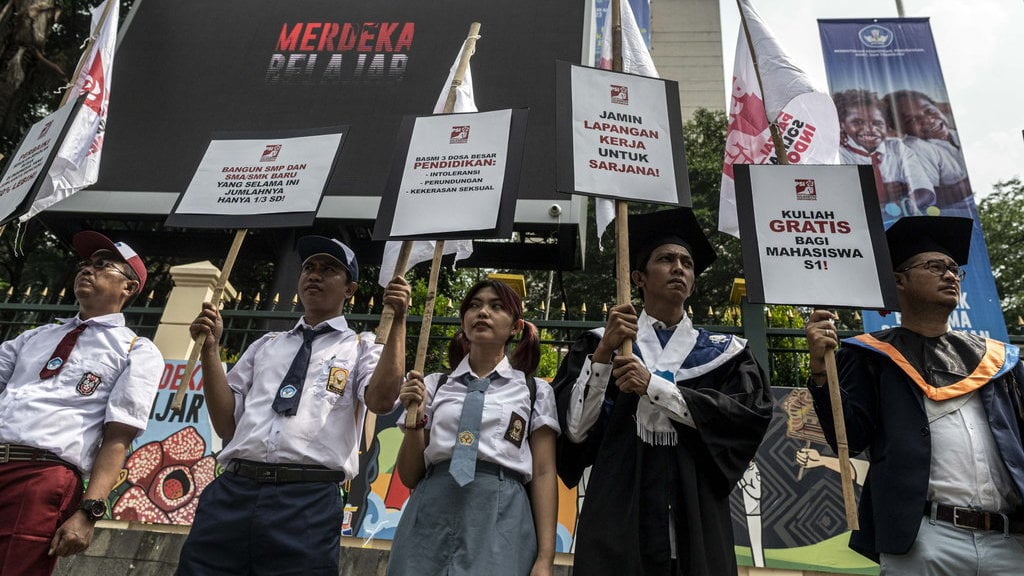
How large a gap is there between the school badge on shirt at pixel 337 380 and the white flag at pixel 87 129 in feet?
8.58

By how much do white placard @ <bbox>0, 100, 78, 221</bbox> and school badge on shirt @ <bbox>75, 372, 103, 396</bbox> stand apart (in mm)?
1301

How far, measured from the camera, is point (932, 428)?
7.93 ft

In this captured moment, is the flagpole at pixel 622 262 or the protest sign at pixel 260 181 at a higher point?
the protest sign at pixel 260 181

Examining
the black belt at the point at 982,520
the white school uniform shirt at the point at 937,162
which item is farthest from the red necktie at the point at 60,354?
the white school uniform shirt at the point at 937,162

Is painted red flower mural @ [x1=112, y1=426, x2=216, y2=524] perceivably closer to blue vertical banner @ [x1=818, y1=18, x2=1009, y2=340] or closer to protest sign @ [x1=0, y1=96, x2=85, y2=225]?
protest sign @ [x1=0, y1=96, x2=85, y2=225]

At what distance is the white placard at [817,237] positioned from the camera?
261 cm

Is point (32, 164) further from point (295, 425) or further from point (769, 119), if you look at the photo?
point (769, 119)

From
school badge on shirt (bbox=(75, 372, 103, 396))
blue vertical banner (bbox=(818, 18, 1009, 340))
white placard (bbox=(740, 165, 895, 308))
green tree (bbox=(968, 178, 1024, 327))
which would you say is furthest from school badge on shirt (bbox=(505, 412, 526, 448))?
green tree (bbox=(968, 178, 1024, 327))

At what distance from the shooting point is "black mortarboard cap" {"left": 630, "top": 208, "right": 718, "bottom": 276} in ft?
9.32

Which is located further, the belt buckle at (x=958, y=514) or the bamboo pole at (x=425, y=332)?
the bamboo pole at (x=425, y=332)

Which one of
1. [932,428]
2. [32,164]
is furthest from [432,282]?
[32,164]

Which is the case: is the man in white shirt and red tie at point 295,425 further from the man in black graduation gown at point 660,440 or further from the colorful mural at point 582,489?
the colorful mural at point 582,489

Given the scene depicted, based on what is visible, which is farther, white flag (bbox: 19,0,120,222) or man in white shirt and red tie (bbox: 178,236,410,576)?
white flag (bbox: 19,0,120,222)

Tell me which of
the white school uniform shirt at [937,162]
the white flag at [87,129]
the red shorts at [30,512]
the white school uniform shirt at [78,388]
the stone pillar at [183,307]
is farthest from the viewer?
the white school uniform shirt at [937,162]
